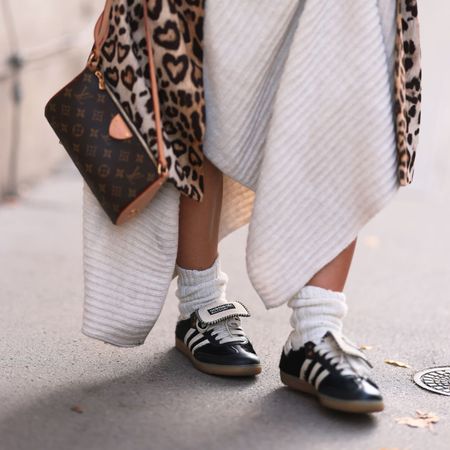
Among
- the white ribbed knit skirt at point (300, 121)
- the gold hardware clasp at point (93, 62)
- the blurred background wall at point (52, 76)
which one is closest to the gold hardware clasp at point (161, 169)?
the white ribbed knit skirt at point (300, 121)

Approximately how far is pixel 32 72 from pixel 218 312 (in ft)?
14.7

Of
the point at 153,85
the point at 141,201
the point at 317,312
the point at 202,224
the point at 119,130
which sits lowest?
the point at 317,312


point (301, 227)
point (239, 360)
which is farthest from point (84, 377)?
point (301, 227)

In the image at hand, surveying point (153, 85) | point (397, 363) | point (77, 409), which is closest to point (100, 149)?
point (153, 85)

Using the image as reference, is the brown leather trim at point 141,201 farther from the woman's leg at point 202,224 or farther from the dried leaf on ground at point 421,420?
the dried leaf on ground at point 421,420

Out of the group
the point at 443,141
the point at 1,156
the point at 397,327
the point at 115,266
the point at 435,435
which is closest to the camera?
the point at 435,435

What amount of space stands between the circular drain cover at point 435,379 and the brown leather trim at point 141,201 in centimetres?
89

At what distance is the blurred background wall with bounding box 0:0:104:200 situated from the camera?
5402 mm

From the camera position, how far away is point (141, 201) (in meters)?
2.01

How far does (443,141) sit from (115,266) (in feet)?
21.5

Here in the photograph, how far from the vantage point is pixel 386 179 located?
79.5 inches

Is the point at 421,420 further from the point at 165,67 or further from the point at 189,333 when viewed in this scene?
the point at 165,67

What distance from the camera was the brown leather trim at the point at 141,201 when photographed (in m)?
1.98

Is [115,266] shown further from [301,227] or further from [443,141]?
[443,141]
